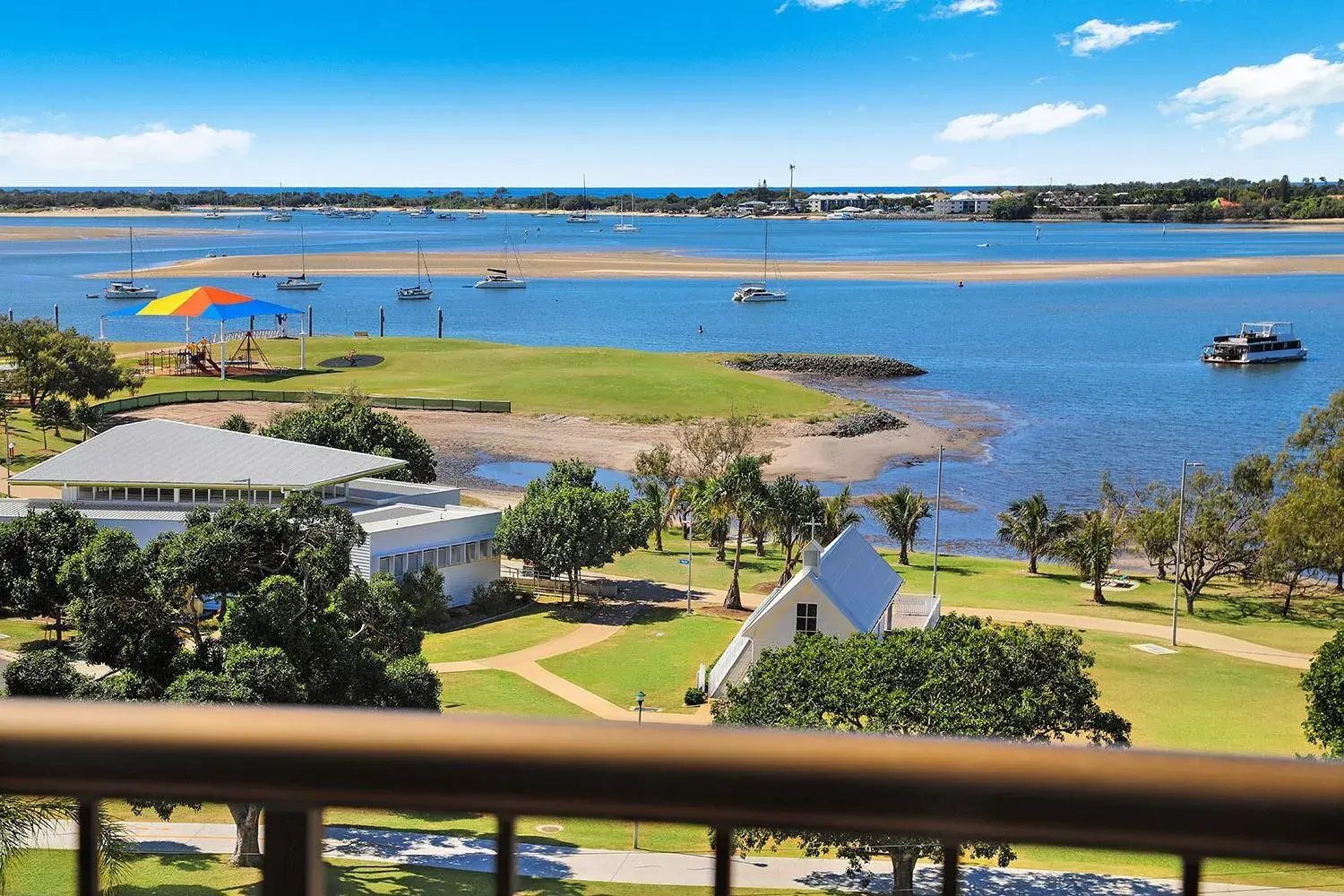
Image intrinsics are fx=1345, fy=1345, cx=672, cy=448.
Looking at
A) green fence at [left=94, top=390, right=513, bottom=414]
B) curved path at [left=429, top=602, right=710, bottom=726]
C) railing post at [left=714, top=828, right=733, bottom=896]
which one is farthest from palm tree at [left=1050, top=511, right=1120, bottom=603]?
railing post at [left=714, top=828, right=733, bottom=896]

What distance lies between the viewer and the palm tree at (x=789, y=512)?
40.3 meters

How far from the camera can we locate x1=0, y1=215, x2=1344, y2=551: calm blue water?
6359 centimetres

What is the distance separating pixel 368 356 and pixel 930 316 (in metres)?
55.1

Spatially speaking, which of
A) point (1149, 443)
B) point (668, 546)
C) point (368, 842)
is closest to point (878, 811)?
point (368, 842)

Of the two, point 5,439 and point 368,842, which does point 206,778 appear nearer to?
point 368,842

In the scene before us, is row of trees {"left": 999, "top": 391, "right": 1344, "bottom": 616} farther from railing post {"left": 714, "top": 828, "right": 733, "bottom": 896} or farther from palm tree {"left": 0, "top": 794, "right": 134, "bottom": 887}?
railing post {"left": 714, "top": 828, "right": 733, "bottom": 896}

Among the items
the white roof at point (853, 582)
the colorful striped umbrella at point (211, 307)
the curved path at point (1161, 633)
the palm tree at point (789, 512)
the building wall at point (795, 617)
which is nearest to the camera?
the building wall at point (795, 617)

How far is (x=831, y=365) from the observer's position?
9038cm

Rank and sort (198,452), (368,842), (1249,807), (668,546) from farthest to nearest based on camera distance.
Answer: (668,546), (198,452), (368,842), (1249,807)

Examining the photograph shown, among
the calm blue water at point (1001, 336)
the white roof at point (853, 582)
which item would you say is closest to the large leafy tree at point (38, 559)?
the white roof at point (853, 582)

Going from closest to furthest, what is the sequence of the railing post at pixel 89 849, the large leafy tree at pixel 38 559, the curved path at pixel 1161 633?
1. the railing post at pixel 89 849
2. the large leafy tree at pixel 38 559
3. the curved path at pixel 1161 633

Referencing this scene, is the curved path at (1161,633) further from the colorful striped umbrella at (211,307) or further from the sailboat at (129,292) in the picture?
the sailboat at (129,292)

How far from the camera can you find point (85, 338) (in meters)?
69.6

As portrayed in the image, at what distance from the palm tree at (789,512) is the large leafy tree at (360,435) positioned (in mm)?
12992
